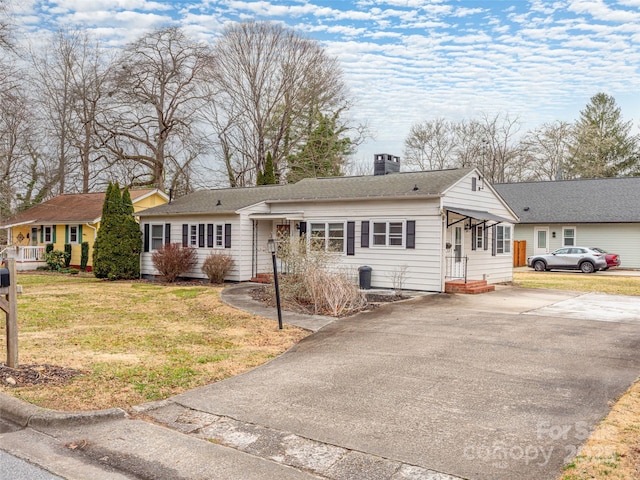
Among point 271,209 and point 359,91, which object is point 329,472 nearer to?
point 271,209

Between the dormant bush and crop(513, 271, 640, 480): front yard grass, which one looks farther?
the dormant bush

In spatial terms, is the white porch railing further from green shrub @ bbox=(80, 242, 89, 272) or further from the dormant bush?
the dormant bush

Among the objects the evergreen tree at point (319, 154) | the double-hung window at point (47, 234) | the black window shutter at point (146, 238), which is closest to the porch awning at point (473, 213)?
the black window shutter at point (146, 238)

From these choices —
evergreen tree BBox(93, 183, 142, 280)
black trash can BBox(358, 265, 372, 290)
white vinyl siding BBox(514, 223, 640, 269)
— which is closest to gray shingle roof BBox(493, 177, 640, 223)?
white vinyl siding BBox(514, 223, 640, 269)

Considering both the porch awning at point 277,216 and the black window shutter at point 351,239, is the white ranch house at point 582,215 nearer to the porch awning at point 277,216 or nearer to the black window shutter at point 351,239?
the black window shutter at point 351,239

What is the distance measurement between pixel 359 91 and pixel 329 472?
114ft

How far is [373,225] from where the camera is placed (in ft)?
55.3

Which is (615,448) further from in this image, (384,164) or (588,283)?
(384,164)

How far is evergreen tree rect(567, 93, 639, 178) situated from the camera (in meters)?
43.7

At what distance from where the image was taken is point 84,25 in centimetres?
3197

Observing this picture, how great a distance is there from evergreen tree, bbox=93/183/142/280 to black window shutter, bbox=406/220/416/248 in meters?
11.5

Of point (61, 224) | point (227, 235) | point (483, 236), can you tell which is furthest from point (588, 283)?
point (61, 224)

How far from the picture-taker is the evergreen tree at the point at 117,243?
69.2 ft

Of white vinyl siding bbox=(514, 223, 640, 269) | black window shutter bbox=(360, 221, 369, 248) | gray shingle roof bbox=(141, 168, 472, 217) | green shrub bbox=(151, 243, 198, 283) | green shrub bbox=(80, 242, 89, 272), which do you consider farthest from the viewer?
white vinyl siding bbox=(514, 223, 640, 269)
